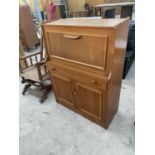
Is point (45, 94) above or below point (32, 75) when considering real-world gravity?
below

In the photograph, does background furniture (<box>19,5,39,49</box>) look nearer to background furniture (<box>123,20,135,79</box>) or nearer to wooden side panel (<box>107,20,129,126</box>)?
background furniture (<box>123,20,135,79</box>)

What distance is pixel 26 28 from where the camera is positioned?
4254 mm

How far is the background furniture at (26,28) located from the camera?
162 inches

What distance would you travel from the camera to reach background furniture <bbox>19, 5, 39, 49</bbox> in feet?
13.5

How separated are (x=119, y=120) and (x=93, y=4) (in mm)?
6541

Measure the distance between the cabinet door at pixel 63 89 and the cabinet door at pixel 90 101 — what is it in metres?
0.15

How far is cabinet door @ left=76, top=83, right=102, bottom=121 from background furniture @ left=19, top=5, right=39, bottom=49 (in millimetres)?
3432

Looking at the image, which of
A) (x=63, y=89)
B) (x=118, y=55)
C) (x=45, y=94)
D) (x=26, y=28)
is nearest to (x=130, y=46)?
(x=118, y=55)

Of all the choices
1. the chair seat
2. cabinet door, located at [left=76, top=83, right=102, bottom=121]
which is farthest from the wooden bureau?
the chair seat

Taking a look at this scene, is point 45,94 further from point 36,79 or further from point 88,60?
point 88,60

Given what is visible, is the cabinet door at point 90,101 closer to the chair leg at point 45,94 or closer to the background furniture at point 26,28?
the chair leg at point 45,94

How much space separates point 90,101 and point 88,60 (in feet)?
1.67
